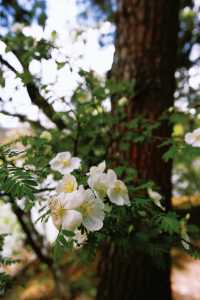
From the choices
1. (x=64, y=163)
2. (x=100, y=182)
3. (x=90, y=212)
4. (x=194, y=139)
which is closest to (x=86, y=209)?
(x=90, y=212)

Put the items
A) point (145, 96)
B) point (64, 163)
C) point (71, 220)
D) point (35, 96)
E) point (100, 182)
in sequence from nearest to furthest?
point (71, 220), point (100, 182), point (64, 163), point (35, 96), point (145, 96)

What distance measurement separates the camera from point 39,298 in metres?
3.56

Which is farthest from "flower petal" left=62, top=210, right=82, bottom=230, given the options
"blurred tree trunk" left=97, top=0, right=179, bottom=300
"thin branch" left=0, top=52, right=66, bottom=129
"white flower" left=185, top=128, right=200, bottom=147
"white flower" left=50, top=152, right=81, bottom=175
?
"blurred tree trunk" left=97, top=0, right=179, bottom=300

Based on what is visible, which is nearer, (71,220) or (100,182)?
(71,220)

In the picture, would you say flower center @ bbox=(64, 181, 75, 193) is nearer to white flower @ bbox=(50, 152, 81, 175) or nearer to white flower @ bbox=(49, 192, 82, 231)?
white flower @ bbox=(49, 192, 82, 231)

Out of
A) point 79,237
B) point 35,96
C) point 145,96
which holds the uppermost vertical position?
point 145,96

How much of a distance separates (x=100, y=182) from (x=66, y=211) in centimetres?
14

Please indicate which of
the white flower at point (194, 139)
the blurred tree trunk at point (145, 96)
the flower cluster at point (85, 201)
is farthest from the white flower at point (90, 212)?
the blurred tree trunk at point (145, 96)

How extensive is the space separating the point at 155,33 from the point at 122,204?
1.70 metres

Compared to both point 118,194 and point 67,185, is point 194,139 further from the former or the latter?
point 67,185

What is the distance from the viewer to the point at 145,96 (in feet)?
7.14

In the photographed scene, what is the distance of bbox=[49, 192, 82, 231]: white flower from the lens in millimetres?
712

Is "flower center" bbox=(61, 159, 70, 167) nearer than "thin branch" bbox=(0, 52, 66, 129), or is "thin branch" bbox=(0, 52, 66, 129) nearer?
"flower center" bbox=(61, 159, 70, 167)

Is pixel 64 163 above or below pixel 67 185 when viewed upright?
above
